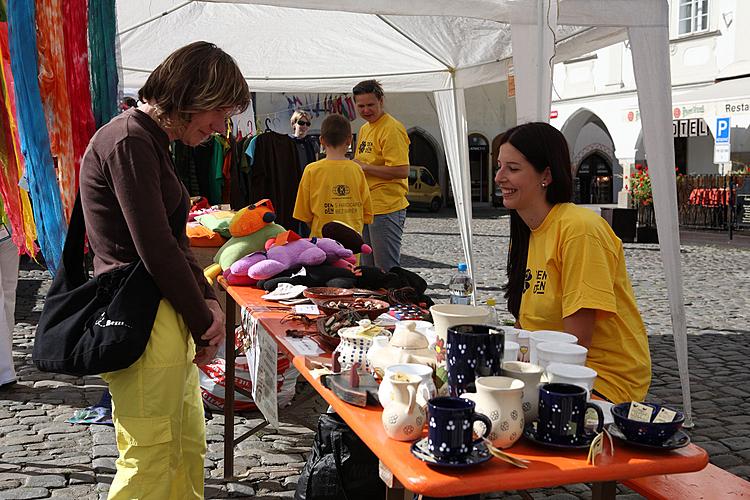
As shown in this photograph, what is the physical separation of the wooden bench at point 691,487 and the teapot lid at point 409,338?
22.5 inches

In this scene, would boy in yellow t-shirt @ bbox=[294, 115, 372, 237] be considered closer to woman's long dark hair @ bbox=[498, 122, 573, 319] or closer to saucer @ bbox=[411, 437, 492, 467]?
woman's long dark hair @ bbox=[498, 122, 573, 319]

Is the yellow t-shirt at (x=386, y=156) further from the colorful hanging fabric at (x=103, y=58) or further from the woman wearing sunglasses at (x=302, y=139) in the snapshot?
the colorful hanging fabric at (x=103, y=58)

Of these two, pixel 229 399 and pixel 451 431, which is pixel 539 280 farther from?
pixel 229 399

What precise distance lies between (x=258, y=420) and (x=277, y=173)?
4073 mm

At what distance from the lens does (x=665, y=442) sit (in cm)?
154

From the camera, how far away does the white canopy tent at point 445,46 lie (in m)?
3.81

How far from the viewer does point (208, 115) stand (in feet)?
7.27

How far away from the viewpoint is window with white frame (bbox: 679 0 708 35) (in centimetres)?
1986

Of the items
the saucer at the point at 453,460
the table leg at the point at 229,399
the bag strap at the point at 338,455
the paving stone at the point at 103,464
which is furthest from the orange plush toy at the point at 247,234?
the saucer at the point at 453,460

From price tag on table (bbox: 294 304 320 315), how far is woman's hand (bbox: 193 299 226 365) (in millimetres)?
488

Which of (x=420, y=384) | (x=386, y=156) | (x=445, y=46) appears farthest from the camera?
(x=445, y=46)

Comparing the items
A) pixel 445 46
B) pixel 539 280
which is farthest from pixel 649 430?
pixel 445 46

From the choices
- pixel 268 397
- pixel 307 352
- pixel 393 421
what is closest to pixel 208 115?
pixel 307 352

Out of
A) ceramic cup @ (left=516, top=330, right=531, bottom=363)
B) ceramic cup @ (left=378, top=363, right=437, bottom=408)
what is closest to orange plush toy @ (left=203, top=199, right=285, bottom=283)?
ceramic cup @ (left=516, top=330, right=531, bottom=363)
